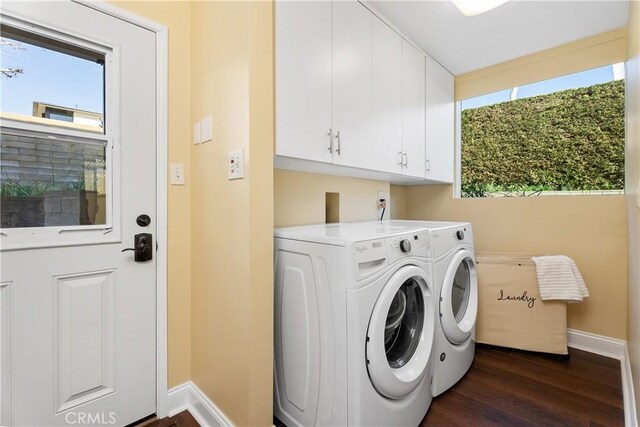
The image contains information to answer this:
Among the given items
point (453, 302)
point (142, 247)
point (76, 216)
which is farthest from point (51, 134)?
point (453, 302)

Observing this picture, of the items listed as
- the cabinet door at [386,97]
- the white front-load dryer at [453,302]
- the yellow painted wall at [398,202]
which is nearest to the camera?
the white front-load dryer at [453,302]

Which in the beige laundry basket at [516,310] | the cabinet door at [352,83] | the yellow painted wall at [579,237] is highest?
the cabinet door at [352,83]

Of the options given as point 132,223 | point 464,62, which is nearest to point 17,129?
point 132,223

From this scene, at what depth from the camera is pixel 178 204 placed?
62.2 inches

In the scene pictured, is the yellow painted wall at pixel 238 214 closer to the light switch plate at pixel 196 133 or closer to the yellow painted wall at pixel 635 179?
the light switch plate at pixel 196 133

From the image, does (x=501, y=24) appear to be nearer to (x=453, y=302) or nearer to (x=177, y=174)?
(x=453, y=302)

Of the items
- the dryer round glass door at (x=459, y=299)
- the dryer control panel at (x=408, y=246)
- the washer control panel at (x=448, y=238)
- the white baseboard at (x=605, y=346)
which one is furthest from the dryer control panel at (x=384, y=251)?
the white baseboard at (x=605, y=346)

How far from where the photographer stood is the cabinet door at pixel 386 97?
6.23 ft

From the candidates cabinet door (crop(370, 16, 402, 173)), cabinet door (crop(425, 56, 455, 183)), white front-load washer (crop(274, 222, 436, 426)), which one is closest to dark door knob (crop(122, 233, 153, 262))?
white front-load washer (crop(274, 222, 436, 426))

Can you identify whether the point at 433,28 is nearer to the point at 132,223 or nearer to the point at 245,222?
the point at 245,222

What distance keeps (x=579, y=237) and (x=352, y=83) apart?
6.89ft

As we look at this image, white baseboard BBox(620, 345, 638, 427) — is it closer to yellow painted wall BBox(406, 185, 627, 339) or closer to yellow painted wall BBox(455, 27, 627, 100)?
yellow painted wall BBox(406, 185, 627, 339)

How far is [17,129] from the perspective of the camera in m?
1.18

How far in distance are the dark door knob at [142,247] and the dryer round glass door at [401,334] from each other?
1.11m
